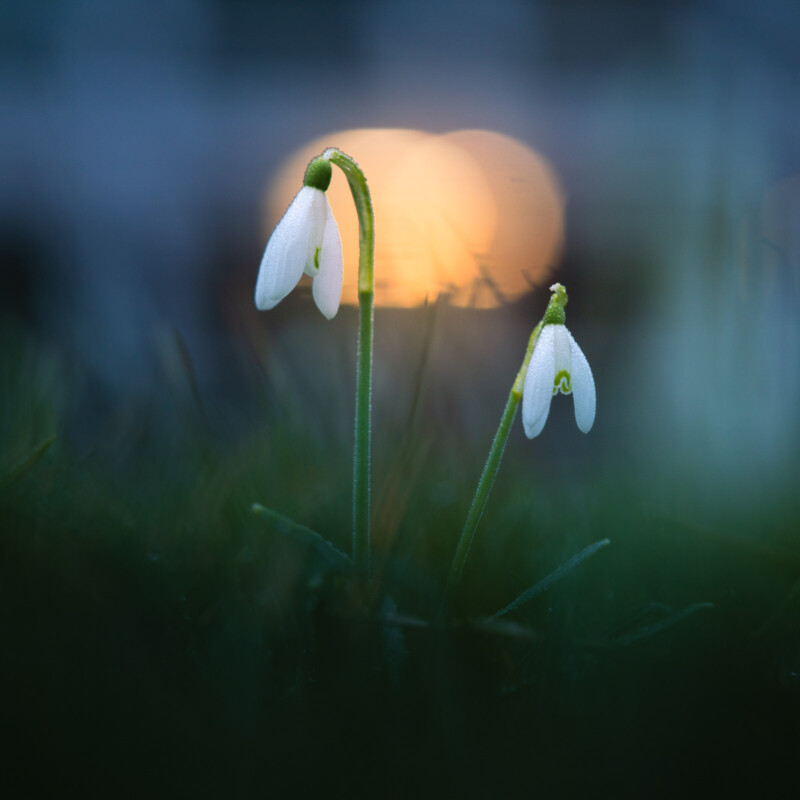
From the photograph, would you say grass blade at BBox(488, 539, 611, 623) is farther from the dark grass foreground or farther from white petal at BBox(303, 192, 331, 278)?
white petal at BBox(303, 192, 331, 278)

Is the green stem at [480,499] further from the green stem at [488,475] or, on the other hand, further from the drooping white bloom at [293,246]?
the drooping white bloom at [293,246]

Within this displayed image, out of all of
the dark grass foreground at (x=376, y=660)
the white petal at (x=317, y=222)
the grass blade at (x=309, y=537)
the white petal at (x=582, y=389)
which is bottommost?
the dark grass foreground at (x=376, y=660)

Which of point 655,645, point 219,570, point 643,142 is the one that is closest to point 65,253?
point 643,142

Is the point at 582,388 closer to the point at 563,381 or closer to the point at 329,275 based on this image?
the point at 563,381

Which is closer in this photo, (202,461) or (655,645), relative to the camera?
(655,645)

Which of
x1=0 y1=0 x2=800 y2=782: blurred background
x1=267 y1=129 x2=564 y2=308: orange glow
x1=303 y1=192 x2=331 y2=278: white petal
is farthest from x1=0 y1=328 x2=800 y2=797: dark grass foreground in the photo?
x1=267 y1=129 x2=564 y2=308: orange glow

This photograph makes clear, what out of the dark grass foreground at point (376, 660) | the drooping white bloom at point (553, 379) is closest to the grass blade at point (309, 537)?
the dark grass foreground at point (376, 660)

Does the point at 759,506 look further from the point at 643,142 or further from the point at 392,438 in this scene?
the point at 643,142
